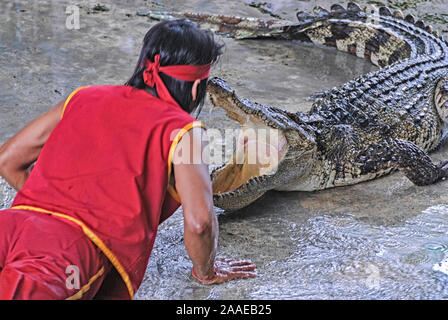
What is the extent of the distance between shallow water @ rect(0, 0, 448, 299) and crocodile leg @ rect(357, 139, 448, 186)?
0.28 feet

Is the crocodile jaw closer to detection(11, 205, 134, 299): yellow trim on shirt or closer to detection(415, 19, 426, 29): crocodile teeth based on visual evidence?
detection(11, 205, 134, 299): yellow trim on shirt

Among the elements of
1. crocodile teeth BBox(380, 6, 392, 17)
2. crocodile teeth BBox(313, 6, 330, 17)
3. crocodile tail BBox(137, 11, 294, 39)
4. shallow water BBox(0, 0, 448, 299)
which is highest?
crocodile teeth BBox(380, 6, 392, 17)

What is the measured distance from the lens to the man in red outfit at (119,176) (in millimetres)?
1622

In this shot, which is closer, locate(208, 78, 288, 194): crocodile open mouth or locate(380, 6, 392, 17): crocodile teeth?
locate(208, 78, 288, 194): crocodile open mouth

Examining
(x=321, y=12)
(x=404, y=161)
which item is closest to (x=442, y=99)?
(x=404, y=161)

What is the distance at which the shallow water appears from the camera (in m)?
2.19

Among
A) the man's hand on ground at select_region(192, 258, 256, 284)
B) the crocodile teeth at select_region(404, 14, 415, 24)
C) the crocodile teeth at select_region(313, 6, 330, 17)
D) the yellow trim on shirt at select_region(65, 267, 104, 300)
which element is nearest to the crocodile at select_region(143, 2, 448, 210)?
the man's hand on ground at select_region(192, 258, 256, 284)

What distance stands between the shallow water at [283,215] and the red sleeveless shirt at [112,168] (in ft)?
1.77

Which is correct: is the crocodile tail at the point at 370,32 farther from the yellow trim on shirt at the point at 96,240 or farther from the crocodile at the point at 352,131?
the yellow trim on shirt at the point at 96,240

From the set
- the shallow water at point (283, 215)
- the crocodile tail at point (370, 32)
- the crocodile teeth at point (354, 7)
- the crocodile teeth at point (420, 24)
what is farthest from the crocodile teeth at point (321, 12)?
the crocodile teeth at point (420, 24)

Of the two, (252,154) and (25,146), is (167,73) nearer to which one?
(25,146)

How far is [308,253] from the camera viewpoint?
8.09 ft

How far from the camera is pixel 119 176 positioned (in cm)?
166

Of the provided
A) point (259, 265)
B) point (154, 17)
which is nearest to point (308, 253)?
point (259, 265)
